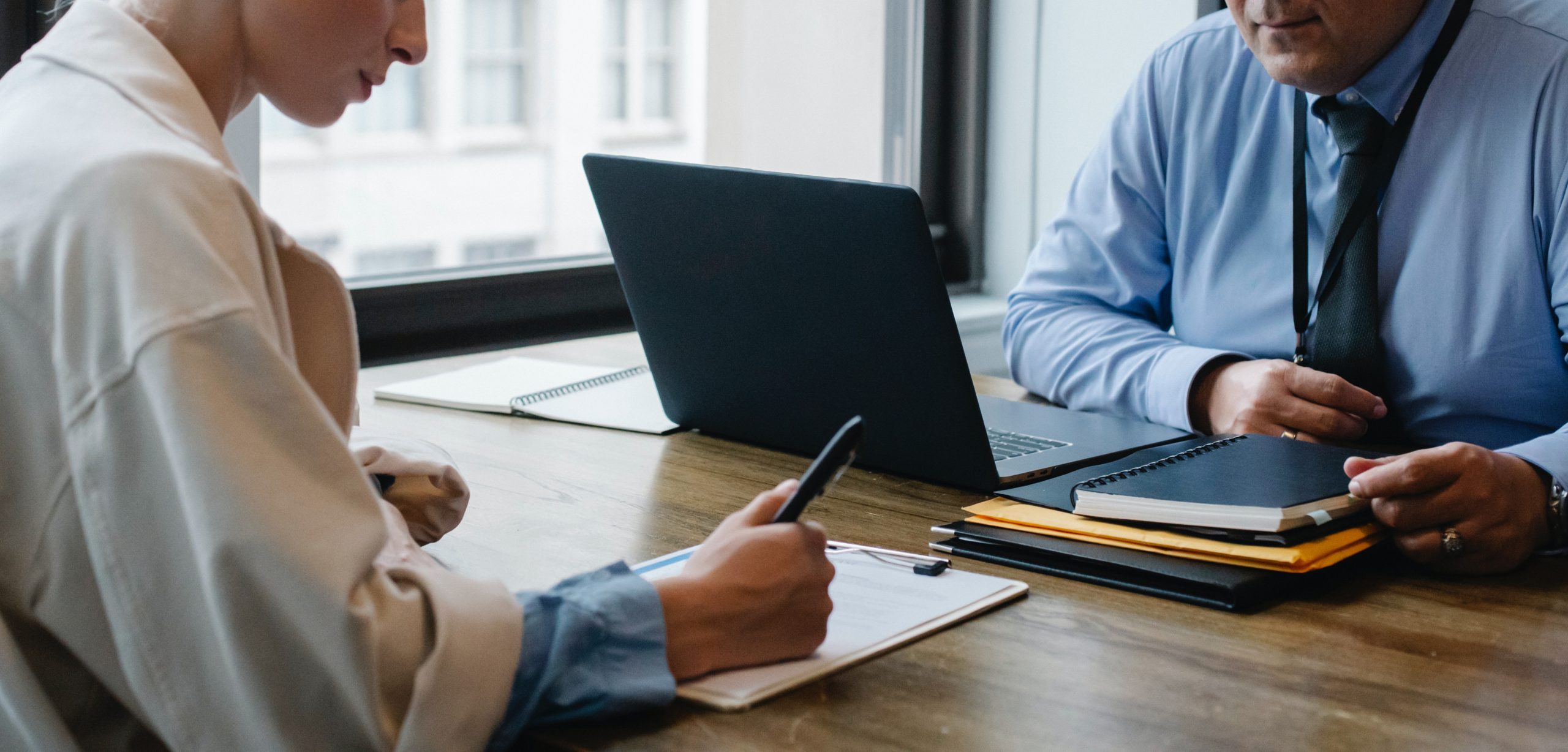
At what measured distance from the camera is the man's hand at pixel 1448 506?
40.3 inches

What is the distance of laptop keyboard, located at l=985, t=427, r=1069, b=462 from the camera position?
1.31m

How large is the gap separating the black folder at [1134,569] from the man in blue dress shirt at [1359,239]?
1.25 feet

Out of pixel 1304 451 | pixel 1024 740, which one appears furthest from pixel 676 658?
pixel 1304 451

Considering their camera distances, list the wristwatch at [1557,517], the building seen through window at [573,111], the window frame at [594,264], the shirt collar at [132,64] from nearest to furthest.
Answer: the shirt collar at [132,64] → the wristwatch at [1557,517] → the window frame at [594,264] → the building seen through window at [573,111]

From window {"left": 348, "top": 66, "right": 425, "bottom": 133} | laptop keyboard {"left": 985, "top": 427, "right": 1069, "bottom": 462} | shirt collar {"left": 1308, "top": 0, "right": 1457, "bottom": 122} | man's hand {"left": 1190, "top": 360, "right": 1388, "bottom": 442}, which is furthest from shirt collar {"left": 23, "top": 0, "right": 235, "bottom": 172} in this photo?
window {"left": 348, "top": 66, "right": 425, "bottom": 133}

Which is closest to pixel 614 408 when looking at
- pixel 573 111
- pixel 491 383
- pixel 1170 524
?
pixel 491 383

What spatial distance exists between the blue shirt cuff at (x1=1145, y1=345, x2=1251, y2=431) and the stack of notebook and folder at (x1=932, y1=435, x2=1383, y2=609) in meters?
0.33

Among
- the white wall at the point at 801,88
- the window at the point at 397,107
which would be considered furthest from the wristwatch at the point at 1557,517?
the window at the point at 397,107

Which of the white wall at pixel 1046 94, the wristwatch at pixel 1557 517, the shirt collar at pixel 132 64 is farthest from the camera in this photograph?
the white wall at pixel 1046 94

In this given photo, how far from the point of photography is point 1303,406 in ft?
4.50

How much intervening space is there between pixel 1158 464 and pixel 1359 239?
53cm

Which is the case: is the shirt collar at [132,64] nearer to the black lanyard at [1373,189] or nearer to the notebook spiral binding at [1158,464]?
the notebook spiral binding at [1158,464]

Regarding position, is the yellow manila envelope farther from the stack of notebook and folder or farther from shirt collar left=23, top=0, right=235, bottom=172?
shirt collar left=23, top=0, right=235, bottom=172

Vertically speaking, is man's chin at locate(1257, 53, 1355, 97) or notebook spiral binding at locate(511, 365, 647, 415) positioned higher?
man's chin at locate(1257, 53, 1355, 97)
